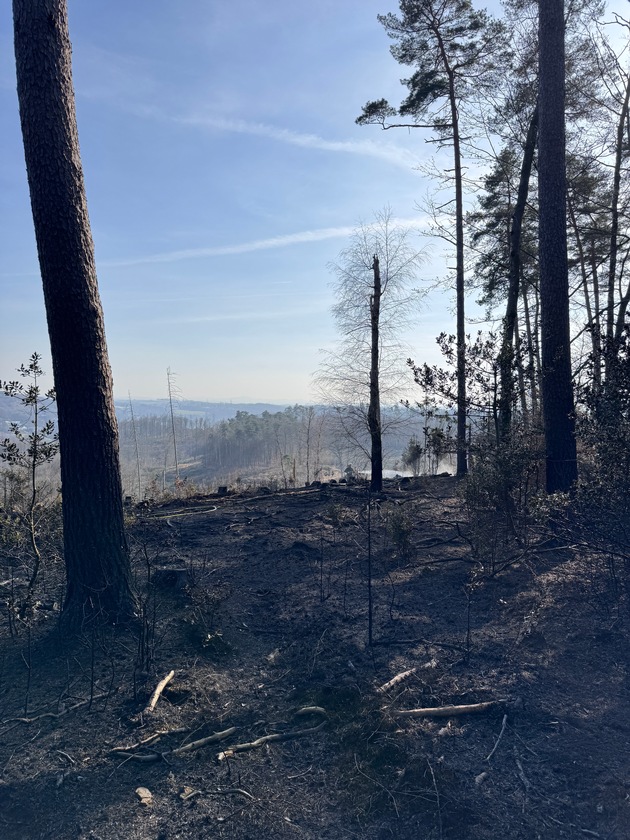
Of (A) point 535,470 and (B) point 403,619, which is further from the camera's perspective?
(A) point 535,470

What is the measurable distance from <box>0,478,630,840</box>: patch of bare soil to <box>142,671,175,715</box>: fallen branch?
2 cm

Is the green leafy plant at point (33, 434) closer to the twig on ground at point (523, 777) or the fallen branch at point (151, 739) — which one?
the fallen branch at point (151, 739)

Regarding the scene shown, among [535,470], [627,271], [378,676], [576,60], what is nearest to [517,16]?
Answer: [576,60]

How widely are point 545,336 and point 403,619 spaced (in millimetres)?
3738

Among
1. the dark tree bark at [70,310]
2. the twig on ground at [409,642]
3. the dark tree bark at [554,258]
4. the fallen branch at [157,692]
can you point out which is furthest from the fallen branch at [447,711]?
the dark tree bark at [554,258]

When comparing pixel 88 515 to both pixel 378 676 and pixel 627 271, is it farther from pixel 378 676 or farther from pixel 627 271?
pixel 627 271

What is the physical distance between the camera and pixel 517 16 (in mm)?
12117

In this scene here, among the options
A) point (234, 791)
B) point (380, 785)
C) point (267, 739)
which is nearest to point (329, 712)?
point (267, 739)

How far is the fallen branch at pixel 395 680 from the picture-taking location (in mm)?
3629

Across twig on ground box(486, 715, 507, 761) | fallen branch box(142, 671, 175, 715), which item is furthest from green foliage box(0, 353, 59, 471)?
twig on ground box(486, 715, 507, 761)

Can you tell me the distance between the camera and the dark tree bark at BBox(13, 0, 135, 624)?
436 centimetres

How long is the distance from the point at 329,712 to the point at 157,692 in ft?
3.53

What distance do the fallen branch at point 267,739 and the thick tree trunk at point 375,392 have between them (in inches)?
352

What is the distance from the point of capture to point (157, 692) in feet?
11.8
